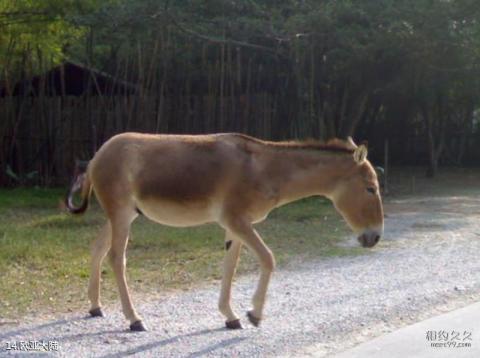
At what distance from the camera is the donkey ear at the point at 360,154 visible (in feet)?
25.0

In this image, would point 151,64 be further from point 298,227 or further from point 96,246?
point 96,246

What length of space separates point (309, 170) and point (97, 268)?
2116mm

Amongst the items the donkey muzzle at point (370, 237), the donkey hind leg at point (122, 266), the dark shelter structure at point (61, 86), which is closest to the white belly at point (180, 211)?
the donkey hind leg at point (122, 266)

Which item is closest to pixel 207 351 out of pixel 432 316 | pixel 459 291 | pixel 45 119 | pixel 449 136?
pixel 432 316

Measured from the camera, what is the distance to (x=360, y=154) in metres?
7.65

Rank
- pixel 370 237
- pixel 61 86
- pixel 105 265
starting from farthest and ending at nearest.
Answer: pixel 61 86 → pixel 105 265 → pixel 370 237

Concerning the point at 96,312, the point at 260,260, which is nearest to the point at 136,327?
the point at 96,312

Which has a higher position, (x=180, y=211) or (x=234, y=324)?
(x=180, y=211)

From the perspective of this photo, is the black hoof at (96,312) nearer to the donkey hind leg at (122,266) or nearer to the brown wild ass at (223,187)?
the brown wild ass at (223,187)

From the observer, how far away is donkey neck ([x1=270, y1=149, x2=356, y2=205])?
7641 mm

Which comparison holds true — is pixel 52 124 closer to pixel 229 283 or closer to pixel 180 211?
pixel 180 211

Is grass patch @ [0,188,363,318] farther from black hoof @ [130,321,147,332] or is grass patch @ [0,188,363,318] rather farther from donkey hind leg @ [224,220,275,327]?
donkey hind leg @ [224,220,275,327]

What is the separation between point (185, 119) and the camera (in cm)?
1908

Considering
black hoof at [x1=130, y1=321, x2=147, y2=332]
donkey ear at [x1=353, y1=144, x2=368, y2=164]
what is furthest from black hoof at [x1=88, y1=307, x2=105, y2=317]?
donkey ear at [x1=353, y1=144, x2=368, y2=164]
